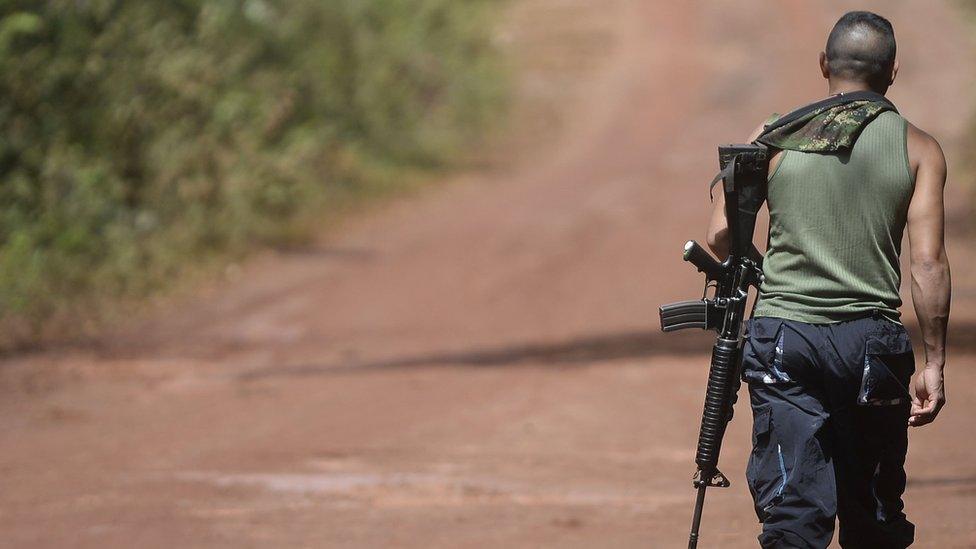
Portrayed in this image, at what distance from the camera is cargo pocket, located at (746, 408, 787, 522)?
381 centimetres

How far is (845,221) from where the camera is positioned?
3762 millimetres

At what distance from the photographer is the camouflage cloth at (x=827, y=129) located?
12.3ft

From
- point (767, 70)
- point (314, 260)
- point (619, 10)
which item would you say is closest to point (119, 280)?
point (314, 260)

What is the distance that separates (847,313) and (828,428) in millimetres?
307

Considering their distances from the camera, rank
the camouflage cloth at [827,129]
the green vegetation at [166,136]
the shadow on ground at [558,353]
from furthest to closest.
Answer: the green vegetation at [166,136] → the shadow on ground at [558,353] → the camouflage cloth at [827,129]

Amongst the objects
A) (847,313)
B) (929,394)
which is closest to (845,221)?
(847,313)

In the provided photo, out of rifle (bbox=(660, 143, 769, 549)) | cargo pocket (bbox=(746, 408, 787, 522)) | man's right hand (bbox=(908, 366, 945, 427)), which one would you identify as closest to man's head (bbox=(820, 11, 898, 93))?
rifle (bbox=(660, 143, 769, 549))

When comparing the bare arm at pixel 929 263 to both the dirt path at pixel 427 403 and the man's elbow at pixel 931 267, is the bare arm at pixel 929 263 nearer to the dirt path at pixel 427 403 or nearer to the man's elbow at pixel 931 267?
the man's elbow at pixel 931 267

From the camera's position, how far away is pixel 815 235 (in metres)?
3.79

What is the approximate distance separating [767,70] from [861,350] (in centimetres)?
2874

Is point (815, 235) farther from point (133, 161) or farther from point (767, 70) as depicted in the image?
point (767, 70)

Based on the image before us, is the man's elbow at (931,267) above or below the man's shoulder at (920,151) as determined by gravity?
below

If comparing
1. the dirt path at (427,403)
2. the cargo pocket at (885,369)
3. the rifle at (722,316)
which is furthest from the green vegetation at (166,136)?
the cargo pocket at (885,369)

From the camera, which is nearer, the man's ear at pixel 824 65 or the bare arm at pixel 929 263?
the bare arm at pixel 929 263
